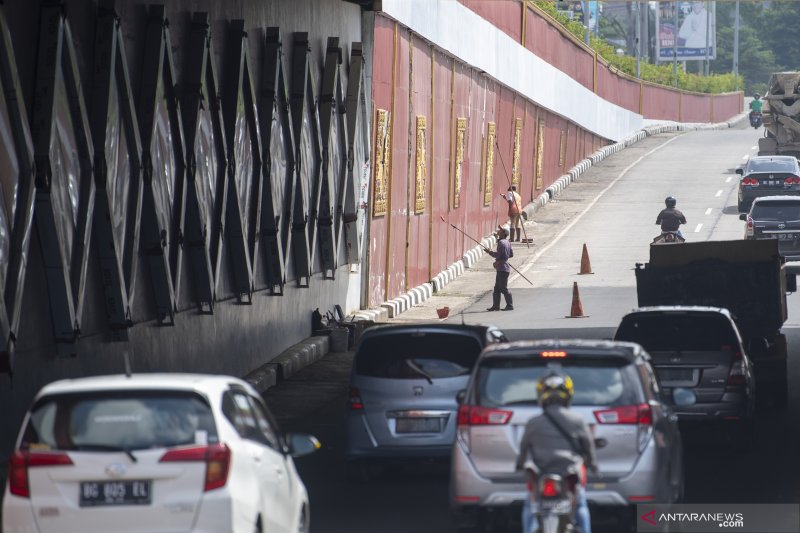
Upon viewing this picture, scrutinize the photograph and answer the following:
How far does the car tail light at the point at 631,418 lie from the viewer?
11.7 m

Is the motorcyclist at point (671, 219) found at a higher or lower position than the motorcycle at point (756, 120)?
lower

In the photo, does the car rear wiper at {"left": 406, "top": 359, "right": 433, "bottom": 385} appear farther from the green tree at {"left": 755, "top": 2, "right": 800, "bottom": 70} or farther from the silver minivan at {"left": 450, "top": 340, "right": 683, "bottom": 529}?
the green tree at {"left": 755, "top": 2, "right": 800, "bottom": 70}

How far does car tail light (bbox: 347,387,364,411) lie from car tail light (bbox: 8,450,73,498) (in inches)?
238

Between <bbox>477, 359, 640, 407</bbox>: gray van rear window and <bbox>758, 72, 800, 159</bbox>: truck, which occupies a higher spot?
<bbox>758, 72, 800, 159</bbox>: truck

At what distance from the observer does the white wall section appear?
37375 mm

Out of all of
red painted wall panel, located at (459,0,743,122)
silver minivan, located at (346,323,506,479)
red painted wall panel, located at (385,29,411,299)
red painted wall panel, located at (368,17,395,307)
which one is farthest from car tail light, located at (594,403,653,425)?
red painted wall panel, located at (459,0,743,122)

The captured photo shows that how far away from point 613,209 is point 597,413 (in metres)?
43.5

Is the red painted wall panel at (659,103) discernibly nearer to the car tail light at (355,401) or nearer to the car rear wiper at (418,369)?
the car rear wiper at (418,369)

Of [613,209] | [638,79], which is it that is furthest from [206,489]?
[638,79]

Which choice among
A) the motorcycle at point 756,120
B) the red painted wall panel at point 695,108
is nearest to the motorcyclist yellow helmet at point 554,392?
the motorcycle at point 756,120

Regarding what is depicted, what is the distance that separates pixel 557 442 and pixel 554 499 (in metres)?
0.43

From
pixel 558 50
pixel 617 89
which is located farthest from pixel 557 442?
pixel 617 89

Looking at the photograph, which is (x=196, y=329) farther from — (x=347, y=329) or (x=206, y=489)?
(x=206, y=489)

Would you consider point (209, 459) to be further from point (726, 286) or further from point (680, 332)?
point (726, 286)
